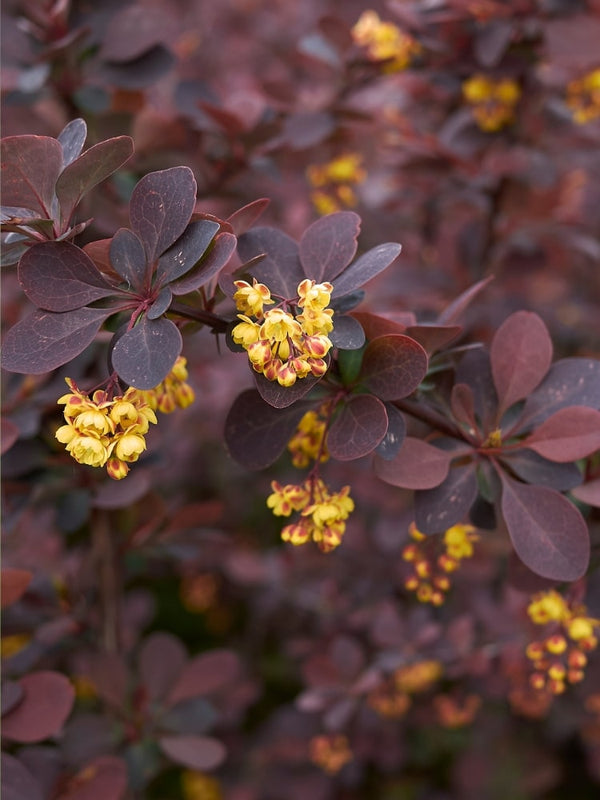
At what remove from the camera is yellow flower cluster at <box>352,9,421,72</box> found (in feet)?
5.00

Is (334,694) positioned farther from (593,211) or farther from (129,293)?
(593,211)

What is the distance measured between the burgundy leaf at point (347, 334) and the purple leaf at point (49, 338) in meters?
0.23

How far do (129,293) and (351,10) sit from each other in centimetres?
293

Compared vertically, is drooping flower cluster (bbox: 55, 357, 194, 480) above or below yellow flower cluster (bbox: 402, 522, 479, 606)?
above

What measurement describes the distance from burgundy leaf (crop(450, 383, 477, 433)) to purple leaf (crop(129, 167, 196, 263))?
0.38m

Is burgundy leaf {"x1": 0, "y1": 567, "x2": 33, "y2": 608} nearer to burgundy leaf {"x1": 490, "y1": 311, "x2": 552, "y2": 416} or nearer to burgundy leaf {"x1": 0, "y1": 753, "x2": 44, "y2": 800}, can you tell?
burgundy leaf {"x1": 0, "y1": 753, "x2": 44, "y2": 800}

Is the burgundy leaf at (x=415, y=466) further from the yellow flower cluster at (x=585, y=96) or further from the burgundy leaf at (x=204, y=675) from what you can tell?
the yellow flower cluster at (x=585, y=96)

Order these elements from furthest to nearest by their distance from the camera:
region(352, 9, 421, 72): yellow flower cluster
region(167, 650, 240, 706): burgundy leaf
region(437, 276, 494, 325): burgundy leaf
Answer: region(352, 9, 421, 72): yellow flower cluster → region(167, 650, 240, 706): burgundy leaf → region(437, 276, 494, 325): burgundy leaf

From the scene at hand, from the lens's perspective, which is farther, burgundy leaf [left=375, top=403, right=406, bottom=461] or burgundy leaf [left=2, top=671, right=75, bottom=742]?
burgundy leaf [left=2, top=671, right=75, bottom=742]

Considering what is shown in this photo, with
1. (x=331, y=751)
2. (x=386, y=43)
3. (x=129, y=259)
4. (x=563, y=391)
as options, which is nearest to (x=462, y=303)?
(x=563, y=391)

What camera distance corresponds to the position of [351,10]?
3.31 m

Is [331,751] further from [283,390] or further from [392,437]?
[283,390]

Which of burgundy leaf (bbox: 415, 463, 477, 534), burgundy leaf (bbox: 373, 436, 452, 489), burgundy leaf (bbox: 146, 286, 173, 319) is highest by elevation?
burgundy leaf (bbox: 146, 286, 173, 319)

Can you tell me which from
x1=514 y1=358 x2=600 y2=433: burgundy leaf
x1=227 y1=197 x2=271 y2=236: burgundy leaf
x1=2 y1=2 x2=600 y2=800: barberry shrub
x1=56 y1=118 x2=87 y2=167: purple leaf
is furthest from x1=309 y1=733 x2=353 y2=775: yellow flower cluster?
x1=56 y1=118 x2=87 y2=167: purple leaf
